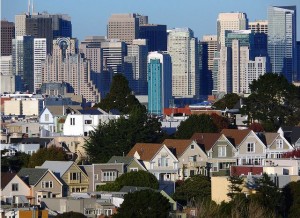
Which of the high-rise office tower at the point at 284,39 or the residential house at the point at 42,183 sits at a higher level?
the high-rise office tower at the point at 284,39

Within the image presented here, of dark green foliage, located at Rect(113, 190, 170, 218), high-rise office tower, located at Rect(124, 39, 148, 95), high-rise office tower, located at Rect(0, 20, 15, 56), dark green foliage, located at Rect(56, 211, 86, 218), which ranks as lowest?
dark green foliage, located at Rect(56, 211, 86, 218)

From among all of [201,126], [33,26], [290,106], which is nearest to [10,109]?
[290,106]

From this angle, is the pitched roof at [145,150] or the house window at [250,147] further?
the house window at [250,147]

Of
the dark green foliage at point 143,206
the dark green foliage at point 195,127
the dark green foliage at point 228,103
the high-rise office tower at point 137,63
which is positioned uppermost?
the high-rise office tower at point 137,63

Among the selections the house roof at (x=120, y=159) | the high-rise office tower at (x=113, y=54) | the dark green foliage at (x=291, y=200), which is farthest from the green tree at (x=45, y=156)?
the high-rise office tower at (x=113, y=54)

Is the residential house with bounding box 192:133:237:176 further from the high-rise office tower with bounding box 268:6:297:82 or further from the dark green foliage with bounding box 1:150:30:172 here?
the high-rise office tower with bounding box 268:6:297:82

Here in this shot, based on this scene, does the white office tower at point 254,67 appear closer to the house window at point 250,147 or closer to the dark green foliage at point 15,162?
the house window at point 250,147

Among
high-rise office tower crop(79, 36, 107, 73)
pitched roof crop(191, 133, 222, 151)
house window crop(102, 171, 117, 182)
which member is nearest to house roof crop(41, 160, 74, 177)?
house window crop(102, 171, 117, 182)
